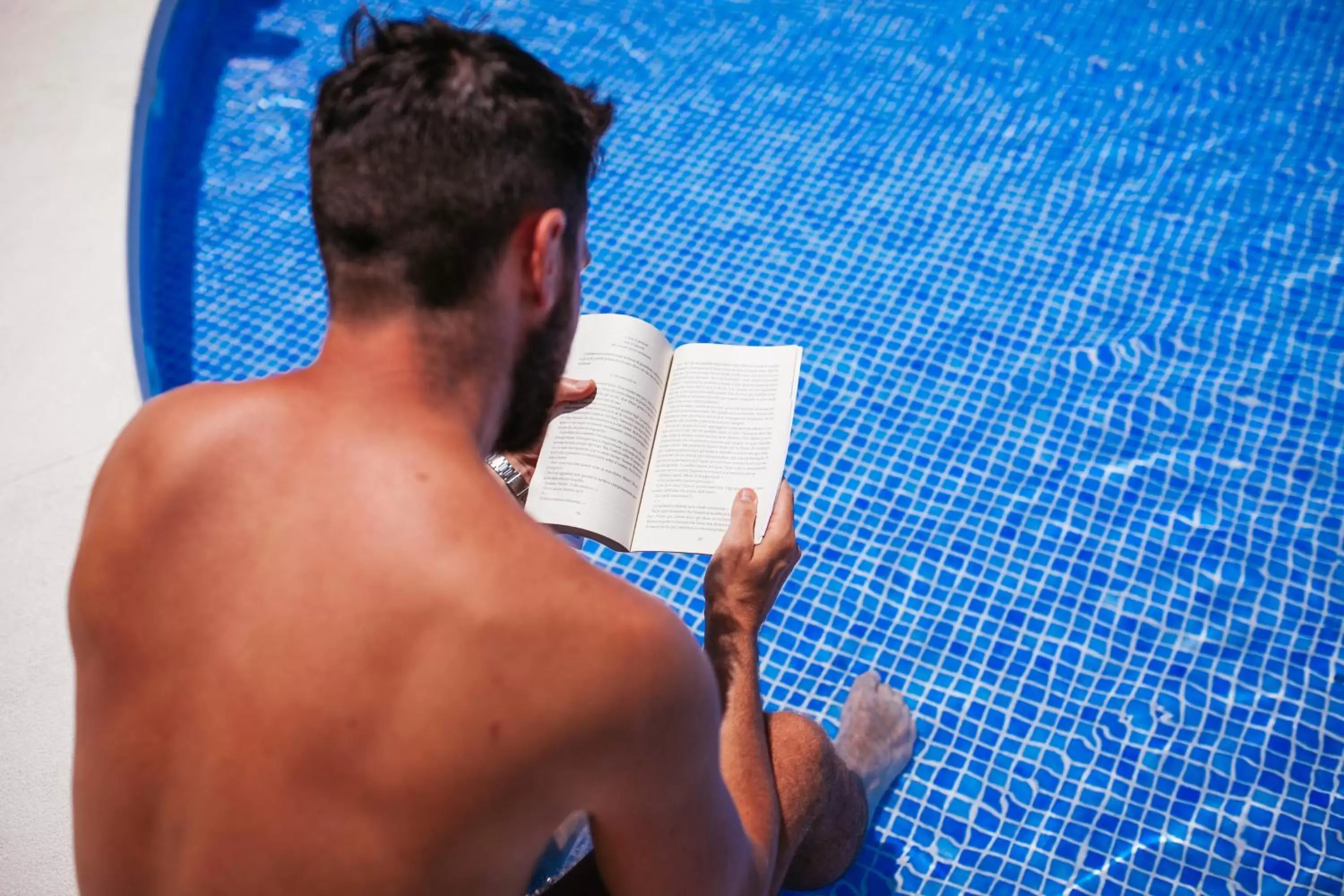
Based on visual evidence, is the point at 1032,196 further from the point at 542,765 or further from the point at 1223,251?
the point at 542,765

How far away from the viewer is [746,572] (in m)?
1.65

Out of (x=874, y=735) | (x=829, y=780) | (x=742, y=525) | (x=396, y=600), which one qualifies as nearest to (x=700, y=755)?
(x=396, y=600)

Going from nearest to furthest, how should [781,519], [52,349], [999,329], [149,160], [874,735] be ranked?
[781,519]
[874,735]
[52,349]
[999,329]
[149,160]

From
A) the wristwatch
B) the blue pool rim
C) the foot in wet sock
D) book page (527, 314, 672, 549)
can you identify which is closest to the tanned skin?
book page (527, 314, 672, 549)

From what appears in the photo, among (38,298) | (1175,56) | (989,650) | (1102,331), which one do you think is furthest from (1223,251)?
(38,298)

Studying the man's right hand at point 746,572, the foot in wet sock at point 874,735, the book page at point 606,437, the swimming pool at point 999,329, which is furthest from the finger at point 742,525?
the swimming pool at point 999,329

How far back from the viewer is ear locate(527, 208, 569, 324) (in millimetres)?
1172

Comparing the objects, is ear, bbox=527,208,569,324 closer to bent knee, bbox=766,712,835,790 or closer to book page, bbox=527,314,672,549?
book page, bbox=527,314,672,549

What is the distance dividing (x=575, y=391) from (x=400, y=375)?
712mm

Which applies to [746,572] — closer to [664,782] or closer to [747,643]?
[747,643]

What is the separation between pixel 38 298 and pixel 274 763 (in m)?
2.84

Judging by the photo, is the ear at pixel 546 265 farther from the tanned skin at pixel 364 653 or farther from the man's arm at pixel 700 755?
the man's arm at pixel 700 755

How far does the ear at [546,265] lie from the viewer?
1.17 metres

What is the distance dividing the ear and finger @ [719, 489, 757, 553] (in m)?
0.58
